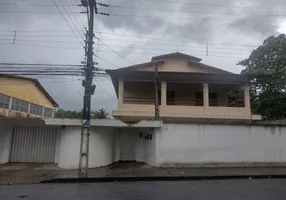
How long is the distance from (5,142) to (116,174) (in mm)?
6586

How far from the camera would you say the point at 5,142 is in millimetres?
12188

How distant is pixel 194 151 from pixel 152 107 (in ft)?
16.9

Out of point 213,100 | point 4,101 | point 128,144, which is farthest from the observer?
point 4,101

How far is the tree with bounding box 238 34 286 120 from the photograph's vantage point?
18891 millimetres

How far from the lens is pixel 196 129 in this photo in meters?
11.8

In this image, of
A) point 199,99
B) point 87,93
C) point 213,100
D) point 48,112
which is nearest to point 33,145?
point 87,93

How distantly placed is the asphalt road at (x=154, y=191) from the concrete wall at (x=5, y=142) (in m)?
5.03

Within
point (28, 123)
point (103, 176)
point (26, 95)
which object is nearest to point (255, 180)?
point (103, 176)

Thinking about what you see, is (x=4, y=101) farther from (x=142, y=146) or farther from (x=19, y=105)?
(x=142, y=146)

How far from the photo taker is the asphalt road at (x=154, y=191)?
646 cm

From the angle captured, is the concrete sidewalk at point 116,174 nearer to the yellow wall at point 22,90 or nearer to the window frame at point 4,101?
the window frame at point 4,101

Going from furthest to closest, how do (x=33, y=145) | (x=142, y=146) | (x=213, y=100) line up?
(x=213, y=100), (x=142, y=146), (x=33, y=145)

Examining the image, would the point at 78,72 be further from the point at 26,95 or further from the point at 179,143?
the point at 26,95

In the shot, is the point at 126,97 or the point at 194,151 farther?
the point at 126,97
